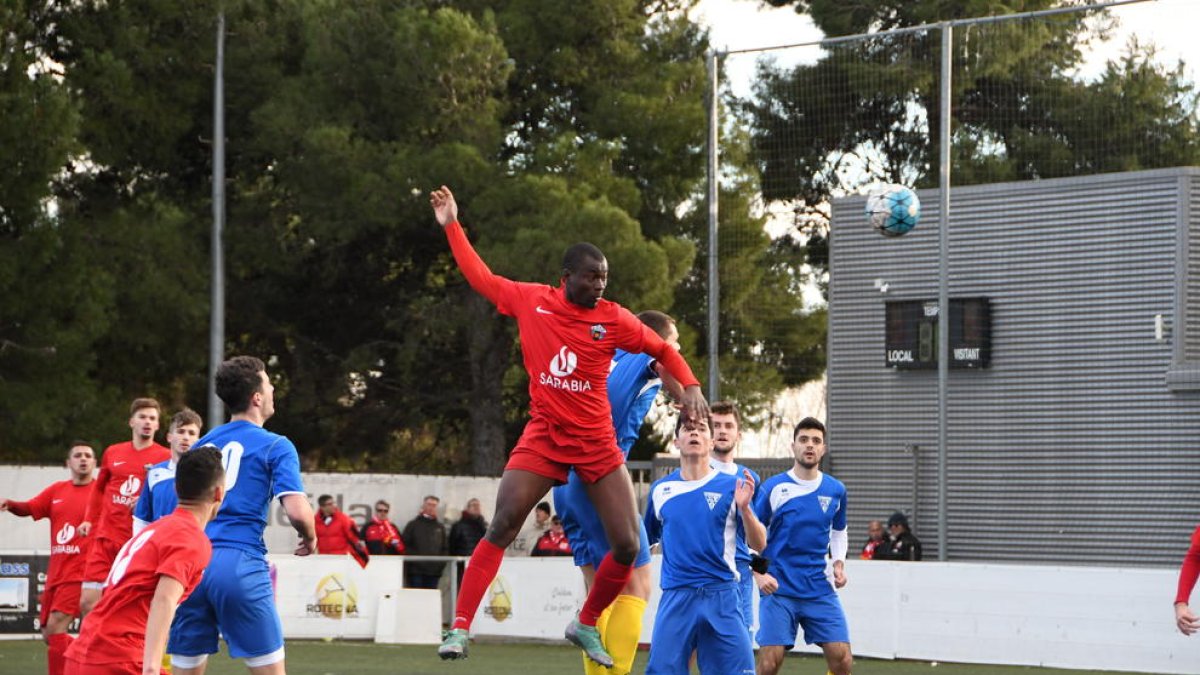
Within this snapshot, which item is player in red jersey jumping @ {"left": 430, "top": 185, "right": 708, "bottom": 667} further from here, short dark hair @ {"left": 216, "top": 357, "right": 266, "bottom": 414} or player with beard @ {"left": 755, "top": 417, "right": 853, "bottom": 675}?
player with beard @ {"left": 755, "top": 417, "right": 853, "bottom": 675}

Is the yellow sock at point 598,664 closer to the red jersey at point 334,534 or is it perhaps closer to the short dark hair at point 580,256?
the short dark hair at point 580,256

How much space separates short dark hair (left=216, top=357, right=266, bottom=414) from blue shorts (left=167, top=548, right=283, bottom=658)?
30.1 inches

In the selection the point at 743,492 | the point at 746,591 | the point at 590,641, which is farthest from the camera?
Answer: the point at 746,591

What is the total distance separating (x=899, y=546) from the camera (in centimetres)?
2552

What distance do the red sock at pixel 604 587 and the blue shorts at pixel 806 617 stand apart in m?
3.34

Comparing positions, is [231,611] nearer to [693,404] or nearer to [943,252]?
[693,404]

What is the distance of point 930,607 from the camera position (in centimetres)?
2158

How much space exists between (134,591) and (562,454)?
2392 mm

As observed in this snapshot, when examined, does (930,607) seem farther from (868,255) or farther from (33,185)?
(33,185)

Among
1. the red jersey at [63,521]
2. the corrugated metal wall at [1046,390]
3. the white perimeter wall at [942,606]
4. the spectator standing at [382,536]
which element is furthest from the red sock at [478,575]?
the corrugated metal wall at [1046,390]

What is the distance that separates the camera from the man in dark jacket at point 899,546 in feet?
83.7

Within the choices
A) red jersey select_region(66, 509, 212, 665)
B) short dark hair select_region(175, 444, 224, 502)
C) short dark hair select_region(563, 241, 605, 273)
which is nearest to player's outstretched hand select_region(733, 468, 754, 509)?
short dark hair select_region(563, 241, 605, 273)

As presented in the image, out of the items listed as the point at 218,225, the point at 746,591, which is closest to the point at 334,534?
the point at 218,225

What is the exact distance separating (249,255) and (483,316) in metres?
4.72
